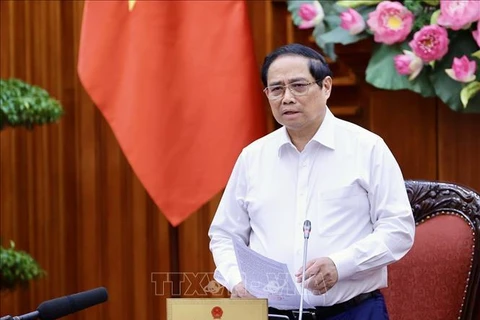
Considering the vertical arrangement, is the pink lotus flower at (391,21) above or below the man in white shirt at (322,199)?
above

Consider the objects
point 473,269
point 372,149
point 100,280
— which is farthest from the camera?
point 100,280

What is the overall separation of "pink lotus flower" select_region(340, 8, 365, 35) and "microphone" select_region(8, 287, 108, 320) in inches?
67.2

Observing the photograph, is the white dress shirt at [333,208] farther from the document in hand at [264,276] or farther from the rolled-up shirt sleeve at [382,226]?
the document in hand at [264,276]

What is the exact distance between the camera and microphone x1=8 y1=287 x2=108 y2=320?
79.0 inches

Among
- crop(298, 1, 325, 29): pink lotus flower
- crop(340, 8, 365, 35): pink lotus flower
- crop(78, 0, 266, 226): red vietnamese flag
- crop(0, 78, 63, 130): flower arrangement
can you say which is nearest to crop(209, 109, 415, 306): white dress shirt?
crop(340, 8, 365, 35): pink lotus flower

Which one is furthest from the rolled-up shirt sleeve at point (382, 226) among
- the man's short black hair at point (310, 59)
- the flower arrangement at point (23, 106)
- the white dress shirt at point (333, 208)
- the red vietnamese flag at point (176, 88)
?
the flower arrangement at point (23, 106)

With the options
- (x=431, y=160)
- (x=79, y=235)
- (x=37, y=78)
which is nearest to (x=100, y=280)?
(x=79, y=235)

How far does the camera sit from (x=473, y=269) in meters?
2.76

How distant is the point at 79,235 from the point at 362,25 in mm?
1678

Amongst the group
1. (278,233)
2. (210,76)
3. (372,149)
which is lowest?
(278,233)

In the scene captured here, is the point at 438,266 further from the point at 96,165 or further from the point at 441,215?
the point at 96,165

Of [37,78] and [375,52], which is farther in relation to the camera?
[37,78]

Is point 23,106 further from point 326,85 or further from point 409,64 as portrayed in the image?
point 326,85

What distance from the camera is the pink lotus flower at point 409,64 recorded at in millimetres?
3420
